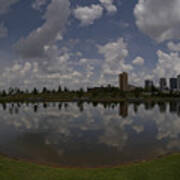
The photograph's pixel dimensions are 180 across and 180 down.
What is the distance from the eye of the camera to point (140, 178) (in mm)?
9836

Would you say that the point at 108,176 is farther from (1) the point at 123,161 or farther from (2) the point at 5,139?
(2) the point at 5,139

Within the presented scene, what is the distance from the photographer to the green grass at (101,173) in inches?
395

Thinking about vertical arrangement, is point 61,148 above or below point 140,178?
below

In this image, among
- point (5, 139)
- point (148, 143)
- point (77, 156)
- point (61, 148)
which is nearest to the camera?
point (77, 156)

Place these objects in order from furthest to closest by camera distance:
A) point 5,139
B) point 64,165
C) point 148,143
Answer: point 5,139, point 148,143, point 64,165

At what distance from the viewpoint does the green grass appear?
10.0 m

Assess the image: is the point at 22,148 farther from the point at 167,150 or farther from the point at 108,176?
the point at 167,150

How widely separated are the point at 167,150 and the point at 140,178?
9.72 metres

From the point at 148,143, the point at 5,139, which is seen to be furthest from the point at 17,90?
the point at 148,143

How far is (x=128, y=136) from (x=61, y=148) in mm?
10689

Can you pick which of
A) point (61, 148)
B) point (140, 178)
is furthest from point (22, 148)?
point (140, 178)

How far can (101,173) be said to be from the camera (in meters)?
10.8

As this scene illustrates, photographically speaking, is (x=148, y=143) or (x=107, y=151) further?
(x=148, y=143)

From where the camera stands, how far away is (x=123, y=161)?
48.8ft
